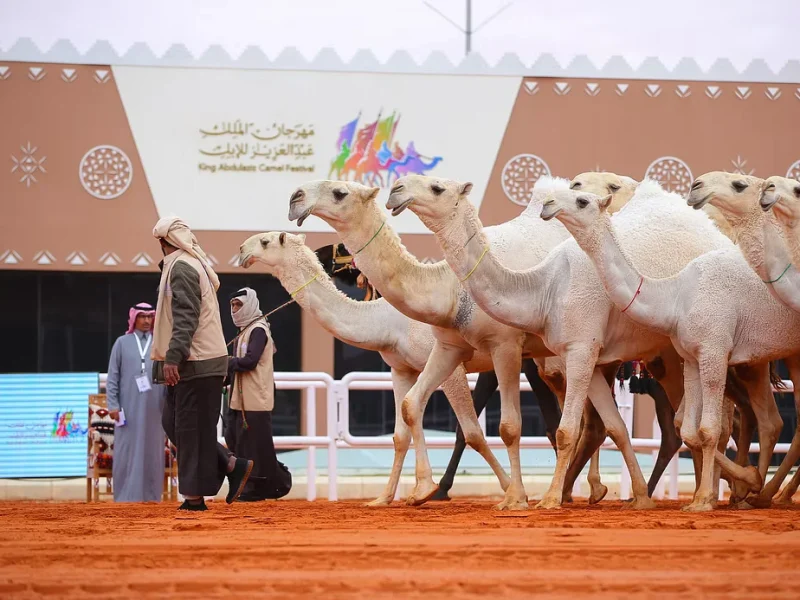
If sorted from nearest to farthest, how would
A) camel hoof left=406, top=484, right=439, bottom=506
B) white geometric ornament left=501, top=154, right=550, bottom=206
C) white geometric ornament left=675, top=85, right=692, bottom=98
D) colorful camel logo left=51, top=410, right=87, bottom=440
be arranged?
camel hoof left=406, top=484, right=439, bottom=506 < colorful camel logo left=51, top=410, right=87, bottom=440 < white geometric ornament left=501, top=154, right=550, bottom=206 < white geometric ornament left=675, top=85, right=692, bottom=98

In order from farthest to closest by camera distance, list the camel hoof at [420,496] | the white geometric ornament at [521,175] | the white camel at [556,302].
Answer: the white geometric ornament at [521,175] < the camel hoof at [420,496] < the white camel at [556,302]

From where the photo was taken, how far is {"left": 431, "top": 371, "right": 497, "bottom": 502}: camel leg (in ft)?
39.5

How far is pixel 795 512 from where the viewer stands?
8.94 metres

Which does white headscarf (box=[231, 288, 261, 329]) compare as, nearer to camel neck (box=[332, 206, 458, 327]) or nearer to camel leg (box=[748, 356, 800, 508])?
camel neck (box=[332, 206, 458, 327])

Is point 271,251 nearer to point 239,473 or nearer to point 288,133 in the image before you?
point 239,473

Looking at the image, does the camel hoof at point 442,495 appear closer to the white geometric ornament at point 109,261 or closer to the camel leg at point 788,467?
the camel leg at point 788,467

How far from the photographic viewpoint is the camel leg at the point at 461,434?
1204cm

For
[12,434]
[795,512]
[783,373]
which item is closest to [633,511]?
[795,512]

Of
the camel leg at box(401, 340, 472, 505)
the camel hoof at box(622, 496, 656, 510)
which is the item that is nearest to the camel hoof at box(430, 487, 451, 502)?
the camel leg at box(401, 340, 472, 505)

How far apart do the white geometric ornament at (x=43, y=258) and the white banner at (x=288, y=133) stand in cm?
168

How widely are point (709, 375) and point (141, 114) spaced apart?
12.5 metres

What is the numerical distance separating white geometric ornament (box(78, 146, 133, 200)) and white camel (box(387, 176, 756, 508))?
1107 cm

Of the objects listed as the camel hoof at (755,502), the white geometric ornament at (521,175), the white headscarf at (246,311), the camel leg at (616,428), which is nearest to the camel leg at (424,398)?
the camel leg at (616,428)

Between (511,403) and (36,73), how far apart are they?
12.2m
